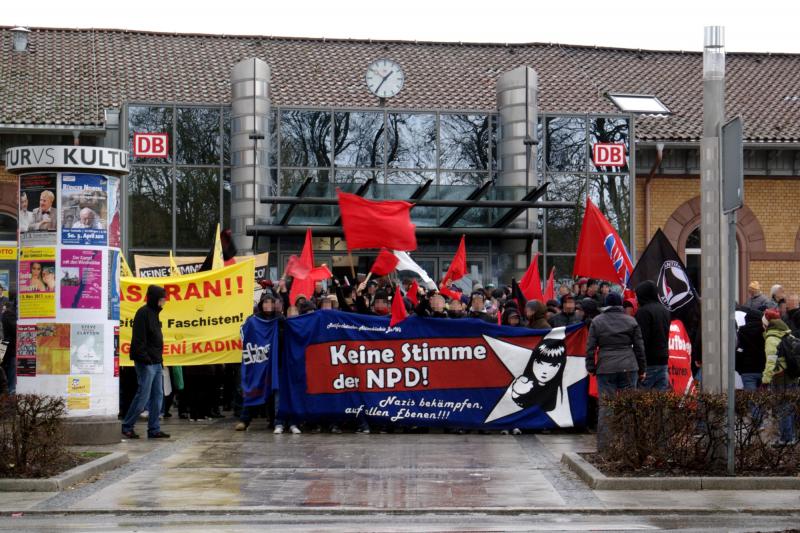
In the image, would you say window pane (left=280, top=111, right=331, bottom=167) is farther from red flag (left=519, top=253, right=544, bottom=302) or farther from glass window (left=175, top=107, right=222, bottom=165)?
red flag (left=519, top=253, right=544, bottom=302)

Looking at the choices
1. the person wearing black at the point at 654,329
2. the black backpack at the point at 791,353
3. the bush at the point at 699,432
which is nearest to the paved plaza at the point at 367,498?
the bush at the point at 699,432

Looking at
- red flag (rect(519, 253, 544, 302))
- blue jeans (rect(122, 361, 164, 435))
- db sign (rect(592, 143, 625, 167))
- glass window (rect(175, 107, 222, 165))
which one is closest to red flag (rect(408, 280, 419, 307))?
red flag (rect(519, 253, 544, 302))

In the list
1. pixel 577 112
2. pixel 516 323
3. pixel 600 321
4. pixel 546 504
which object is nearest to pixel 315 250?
pixel 577 112

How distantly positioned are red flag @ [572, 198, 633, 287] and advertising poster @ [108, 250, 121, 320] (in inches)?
263

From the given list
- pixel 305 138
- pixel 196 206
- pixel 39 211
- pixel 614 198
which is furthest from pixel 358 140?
pixel 39 211

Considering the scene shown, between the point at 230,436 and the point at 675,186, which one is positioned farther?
the point at 675,186

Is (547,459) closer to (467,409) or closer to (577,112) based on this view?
(467,409)

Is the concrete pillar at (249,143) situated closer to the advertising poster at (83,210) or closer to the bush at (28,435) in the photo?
the advertising poster at (83,210)

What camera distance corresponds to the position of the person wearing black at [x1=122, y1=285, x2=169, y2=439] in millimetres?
16125

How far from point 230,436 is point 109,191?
3.37 m

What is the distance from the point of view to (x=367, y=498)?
11219 millimetres

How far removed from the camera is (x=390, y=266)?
19.7 meters

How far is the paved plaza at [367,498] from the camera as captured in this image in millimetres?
10156

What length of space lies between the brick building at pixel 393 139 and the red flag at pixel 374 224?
8995 mm
